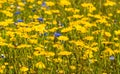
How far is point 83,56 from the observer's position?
14.5 ft

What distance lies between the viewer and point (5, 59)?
443cm

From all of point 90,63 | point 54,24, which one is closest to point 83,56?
point 90,63

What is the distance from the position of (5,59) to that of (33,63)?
36 cm

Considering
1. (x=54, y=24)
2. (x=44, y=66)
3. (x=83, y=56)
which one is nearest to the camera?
(x=44, y=66)

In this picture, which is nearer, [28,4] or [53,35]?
[53,35]

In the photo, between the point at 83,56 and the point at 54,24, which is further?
the point at 54,24

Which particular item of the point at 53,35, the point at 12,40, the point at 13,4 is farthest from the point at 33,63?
the point at 13,4

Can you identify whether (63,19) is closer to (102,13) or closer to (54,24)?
(54,24)

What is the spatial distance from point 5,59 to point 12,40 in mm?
278

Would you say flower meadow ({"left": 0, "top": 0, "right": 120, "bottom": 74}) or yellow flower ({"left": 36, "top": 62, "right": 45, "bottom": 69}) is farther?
flower meadow ({"left": 0, "top": 0, "right": 120, "bottom": 74})

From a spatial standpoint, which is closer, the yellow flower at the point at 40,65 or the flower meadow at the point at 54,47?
the yellow flower at the point at 40,65

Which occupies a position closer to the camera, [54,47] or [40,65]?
[40,65]

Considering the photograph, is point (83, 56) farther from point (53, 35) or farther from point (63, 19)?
point (63, 19)

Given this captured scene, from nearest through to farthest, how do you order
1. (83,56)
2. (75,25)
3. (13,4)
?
1. (83,56)
2. (75,25)
3. (13,4)
